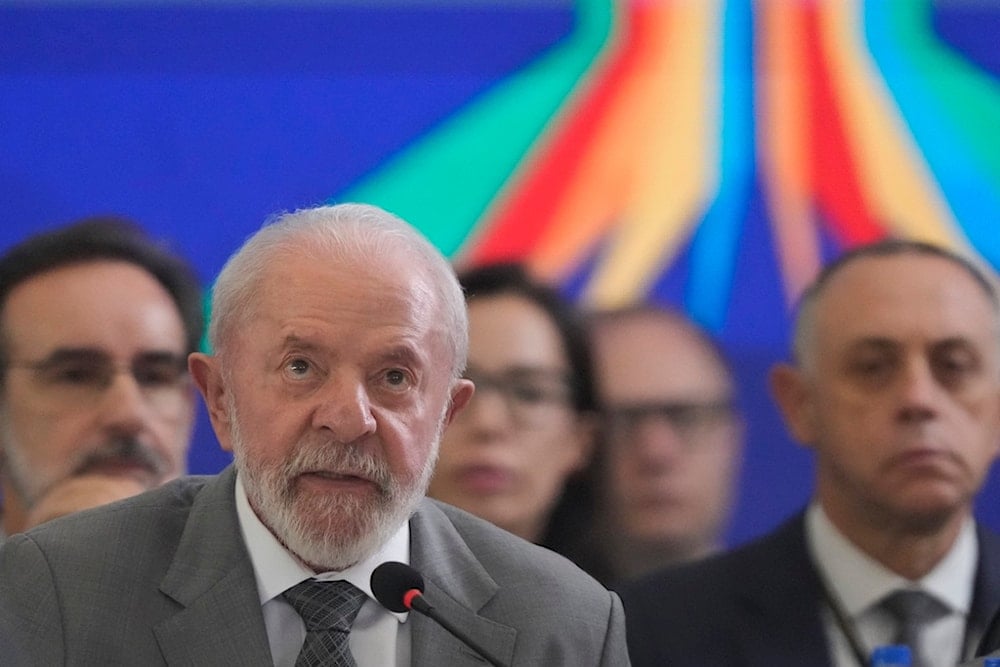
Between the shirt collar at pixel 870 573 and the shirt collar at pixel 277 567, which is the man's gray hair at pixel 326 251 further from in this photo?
the shirt collar at pixel 870 573

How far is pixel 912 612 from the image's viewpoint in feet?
11.7

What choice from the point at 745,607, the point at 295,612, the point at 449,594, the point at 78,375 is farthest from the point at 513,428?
the point at 295,612

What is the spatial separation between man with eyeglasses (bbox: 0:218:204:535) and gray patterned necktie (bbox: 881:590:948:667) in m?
1.65

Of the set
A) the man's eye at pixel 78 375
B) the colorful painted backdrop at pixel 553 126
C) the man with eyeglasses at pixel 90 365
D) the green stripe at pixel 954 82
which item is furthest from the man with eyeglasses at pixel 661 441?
the man's eye at pixel 78 375

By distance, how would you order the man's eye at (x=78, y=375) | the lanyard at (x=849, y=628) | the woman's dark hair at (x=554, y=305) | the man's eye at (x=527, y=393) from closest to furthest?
the lanyard at (x=849, y=628) < the man's eye at (x=78, y=375) < the man's eye at (x=527, y=393) < the woman's dark hair at (x=554, y=305)

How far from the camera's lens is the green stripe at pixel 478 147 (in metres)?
4.54

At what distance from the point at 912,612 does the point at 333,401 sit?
Answer: 1899 millimetres

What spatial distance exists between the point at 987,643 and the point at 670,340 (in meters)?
1.86

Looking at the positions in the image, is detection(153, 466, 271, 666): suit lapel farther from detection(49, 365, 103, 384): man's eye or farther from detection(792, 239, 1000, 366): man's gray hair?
detection(792, 239, 1000, 366): man's gray hair

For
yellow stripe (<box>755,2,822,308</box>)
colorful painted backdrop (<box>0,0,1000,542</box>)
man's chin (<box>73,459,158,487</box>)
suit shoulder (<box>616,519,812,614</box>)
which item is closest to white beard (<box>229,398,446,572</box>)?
man's chin (<box>73,459,158,487</box>)

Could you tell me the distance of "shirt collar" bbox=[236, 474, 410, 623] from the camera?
2248 mm

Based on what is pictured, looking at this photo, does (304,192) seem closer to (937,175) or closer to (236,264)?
(937,175)

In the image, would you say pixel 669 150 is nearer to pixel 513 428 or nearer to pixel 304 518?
pixel 513 428

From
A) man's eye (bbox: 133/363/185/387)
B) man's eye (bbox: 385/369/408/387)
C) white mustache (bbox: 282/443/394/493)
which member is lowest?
white mustache (bbox: 282/443/394/493)
